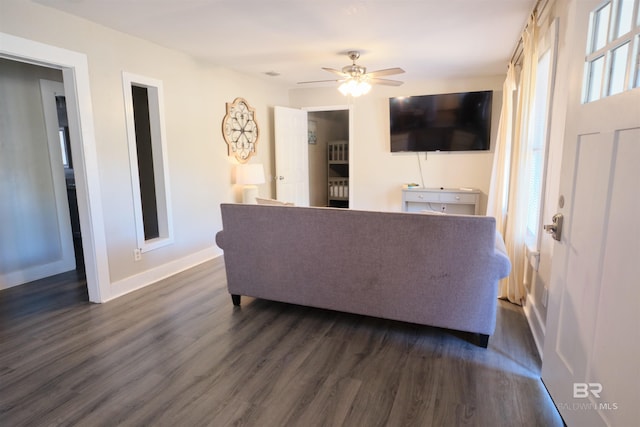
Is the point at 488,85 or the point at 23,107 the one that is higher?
the point at 488,85

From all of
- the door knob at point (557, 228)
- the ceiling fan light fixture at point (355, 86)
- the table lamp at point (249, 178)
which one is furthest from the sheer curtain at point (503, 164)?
the table lamp at point (249, 178)

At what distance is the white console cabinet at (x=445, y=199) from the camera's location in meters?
5.01

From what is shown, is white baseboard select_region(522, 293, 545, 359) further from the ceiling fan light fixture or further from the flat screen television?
the flat screen television

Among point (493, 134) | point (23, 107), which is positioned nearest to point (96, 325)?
point (23, 107)

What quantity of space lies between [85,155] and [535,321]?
3.70 m

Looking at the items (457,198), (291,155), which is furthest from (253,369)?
(291,155)

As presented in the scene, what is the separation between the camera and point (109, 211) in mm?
3168

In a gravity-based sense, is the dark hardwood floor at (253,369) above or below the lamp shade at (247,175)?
below

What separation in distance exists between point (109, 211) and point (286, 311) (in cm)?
185

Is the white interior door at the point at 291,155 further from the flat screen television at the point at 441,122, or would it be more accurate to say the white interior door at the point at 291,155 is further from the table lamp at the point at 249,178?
the flat screen television at the point at 441,122

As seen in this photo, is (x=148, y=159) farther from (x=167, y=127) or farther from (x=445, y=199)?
(x=445, y=199)

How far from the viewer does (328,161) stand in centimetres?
758

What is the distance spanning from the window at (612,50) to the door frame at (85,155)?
133 inches

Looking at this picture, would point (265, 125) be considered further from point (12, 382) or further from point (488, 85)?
point (12, 382)
